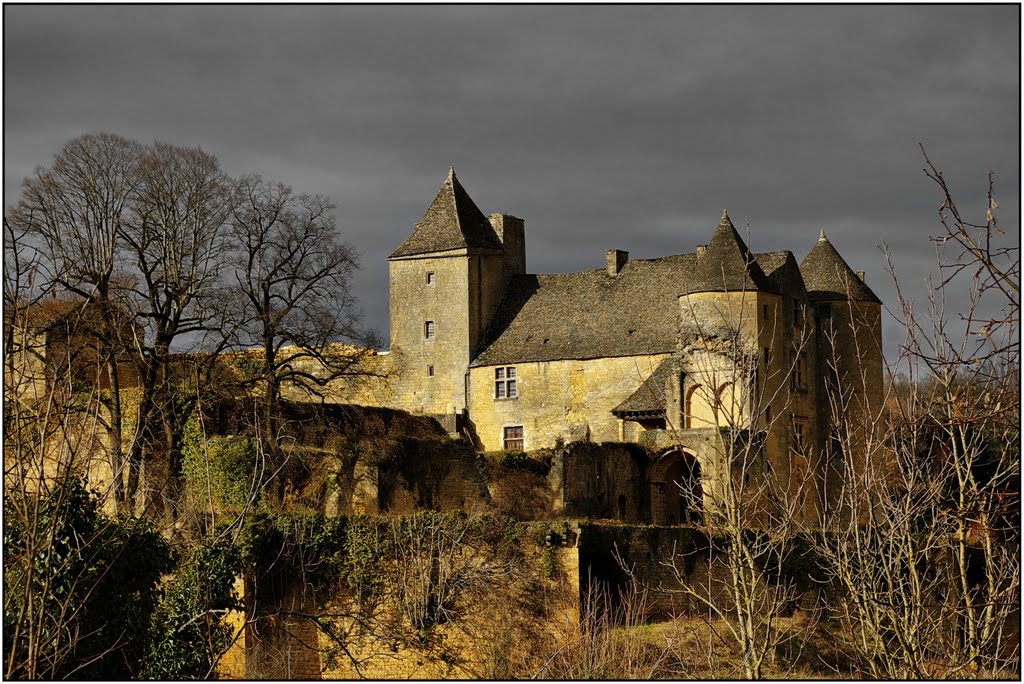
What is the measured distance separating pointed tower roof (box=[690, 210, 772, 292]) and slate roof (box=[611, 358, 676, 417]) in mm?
2318

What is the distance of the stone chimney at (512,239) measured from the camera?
4388 cm

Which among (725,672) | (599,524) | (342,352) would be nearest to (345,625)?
(599,524)

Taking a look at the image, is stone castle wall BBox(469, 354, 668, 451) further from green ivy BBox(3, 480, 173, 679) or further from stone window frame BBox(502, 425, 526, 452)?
green ivy BBox(3, 480, 173, 679)

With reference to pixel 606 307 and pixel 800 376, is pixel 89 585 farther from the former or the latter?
pixel 606 307

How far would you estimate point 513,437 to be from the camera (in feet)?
132

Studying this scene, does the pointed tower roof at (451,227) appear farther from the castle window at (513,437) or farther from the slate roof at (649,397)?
Answer: the slate roof at (649,397)

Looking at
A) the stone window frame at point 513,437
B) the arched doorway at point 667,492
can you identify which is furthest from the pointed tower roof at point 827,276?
the stone window frame at point 513,437

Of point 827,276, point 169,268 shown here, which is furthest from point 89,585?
point 827,276

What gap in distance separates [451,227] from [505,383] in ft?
18.8

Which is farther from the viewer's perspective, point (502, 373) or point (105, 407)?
point (502, 373)

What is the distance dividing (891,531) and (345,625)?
16749 millimetres

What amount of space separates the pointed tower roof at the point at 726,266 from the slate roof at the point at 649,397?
2.32 meters

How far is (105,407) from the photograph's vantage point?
2995 centimetres

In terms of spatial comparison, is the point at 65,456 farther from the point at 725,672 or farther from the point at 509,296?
the point at 509,296
